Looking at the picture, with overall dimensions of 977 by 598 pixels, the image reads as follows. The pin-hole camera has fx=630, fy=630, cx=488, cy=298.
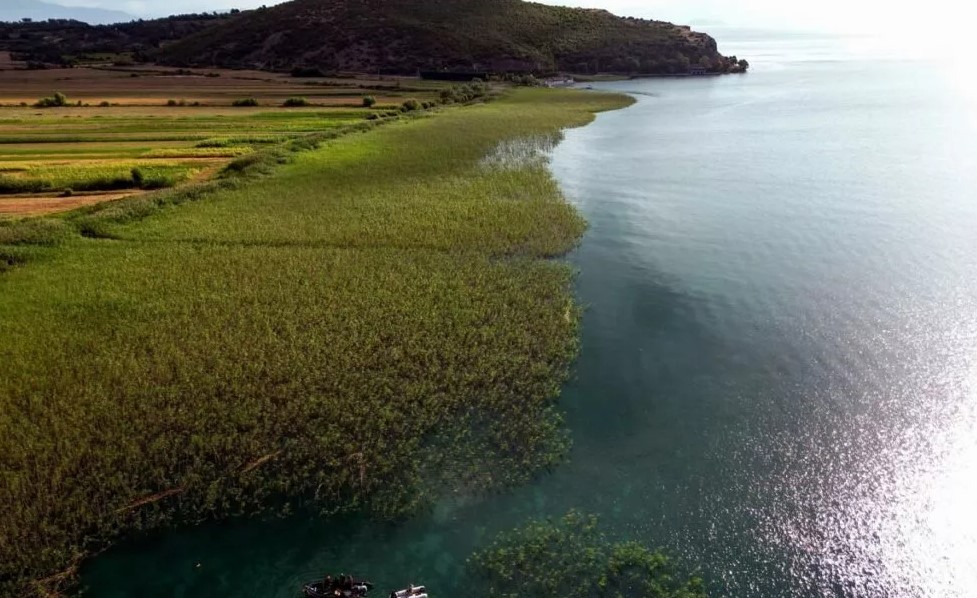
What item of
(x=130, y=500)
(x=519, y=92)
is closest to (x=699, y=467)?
(x=130, y=500)

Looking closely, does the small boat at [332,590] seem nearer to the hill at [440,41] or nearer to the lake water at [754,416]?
the lake water at [754,416]

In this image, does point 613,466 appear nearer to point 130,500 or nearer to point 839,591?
point 839,591

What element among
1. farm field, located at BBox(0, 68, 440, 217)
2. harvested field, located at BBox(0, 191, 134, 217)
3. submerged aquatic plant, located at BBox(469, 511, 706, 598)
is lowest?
submerged aquatic plant, located at BBox(469, 511, 706, 598)

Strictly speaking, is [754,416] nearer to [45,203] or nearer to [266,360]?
[266,360]

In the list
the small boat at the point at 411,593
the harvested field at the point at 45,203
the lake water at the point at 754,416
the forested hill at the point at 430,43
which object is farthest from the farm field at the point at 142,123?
the small boat at the point at 411,593

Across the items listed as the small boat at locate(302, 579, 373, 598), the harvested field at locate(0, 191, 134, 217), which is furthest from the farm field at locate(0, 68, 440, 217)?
the small boat at locate(302, 579, 373, 598)

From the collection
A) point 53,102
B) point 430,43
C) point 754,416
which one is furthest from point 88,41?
point 754,416

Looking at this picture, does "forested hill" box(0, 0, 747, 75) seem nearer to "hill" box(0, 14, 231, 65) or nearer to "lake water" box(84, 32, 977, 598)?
"hill" box(0, 14, 231, 65)
